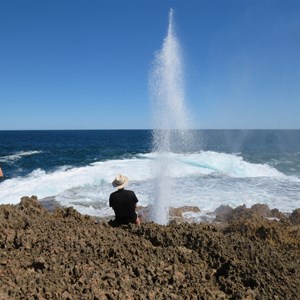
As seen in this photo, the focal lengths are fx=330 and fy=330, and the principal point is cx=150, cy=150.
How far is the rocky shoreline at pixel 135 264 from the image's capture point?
3180mm

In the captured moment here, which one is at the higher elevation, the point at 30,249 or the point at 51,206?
the point at 30,249

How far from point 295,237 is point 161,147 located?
8.02 m

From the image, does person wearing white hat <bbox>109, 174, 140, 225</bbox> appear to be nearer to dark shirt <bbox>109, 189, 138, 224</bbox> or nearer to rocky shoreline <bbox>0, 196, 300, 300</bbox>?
dark shirt <bbox>109, 189, 138, 224</bbox>

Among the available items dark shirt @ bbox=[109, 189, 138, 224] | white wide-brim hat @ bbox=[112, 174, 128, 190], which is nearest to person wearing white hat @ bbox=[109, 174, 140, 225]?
dark shirt @ bbox=[109, 189, 138, 224]

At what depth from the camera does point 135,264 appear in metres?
3.66

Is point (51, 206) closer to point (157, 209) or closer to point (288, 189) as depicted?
point (157, 209)

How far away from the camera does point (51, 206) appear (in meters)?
14.8

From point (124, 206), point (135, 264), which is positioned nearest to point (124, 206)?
point (124, 206)

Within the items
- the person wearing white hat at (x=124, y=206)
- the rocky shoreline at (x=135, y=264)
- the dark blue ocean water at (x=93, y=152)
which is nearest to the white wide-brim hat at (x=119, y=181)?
the person wearing white hat at (x=124, y=206)

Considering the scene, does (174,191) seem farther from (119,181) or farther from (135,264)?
(135,264)

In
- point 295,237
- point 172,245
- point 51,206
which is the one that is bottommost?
point 51,206

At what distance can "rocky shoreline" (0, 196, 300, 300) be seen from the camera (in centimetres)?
318

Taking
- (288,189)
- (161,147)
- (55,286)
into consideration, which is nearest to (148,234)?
(55,286)

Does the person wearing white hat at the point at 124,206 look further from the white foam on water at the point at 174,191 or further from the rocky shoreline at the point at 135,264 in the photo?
the white foam on water at the point at 174,191
